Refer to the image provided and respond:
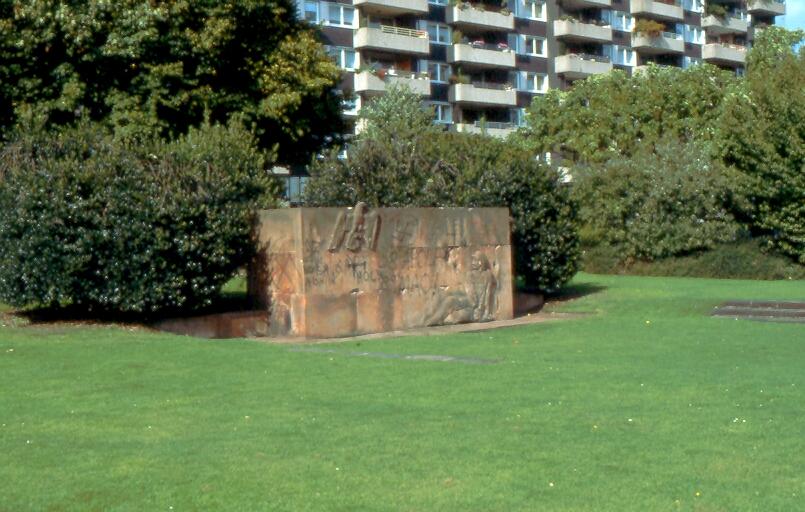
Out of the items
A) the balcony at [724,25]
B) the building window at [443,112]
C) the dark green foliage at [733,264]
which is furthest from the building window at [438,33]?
the dark green foliage at [733,264]

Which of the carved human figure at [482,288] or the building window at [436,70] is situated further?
the building window at [436,70]

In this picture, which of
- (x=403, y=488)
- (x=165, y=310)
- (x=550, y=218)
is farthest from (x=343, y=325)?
(x=403, y=488)

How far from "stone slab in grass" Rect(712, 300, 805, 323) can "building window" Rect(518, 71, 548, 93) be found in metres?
45.8

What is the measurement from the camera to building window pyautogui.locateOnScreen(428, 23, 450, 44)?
218 feet

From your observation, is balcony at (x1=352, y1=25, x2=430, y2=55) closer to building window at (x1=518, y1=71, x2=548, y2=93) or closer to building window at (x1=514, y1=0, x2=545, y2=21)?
building window at (x1=514, y1=0, x2=545, y2=21)

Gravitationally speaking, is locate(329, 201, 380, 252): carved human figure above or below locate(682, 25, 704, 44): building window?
below

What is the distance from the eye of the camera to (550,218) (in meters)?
28.3

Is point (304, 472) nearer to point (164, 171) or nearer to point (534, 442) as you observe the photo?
point (534, 442)

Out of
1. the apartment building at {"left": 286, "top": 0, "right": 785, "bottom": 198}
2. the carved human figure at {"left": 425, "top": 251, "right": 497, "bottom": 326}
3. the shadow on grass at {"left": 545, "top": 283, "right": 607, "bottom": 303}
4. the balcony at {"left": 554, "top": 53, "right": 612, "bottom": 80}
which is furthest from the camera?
the balcony at {"left": 554, "top": 53, "right": 612, "bottom": 80}

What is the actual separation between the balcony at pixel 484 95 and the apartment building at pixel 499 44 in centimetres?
6

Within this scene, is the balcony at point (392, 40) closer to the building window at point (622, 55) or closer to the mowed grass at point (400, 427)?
the building window at point (622, 55)

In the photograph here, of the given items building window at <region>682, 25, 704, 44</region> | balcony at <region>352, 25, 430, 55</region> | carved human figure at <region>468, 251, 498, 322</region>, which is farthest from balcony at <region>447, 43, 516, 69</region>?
carved human figure at <region>468, 251, 498, 322</region>

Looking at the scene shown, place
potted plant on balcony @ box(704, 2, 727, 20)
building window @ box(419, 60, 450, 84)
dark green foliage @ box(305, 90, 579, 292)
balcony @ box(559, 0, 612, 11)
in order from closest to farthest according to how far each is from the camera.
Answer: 1. dark green foliage @ box(305, 90, 579, 292)
2. building window @ box(419, 60, 450, 84)
3. balcony @ box(559, 0, 612, 11)
4. potted plant on balcony @ box(704, 2, 727, 20)

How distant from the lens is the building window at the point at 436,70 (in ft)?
216
